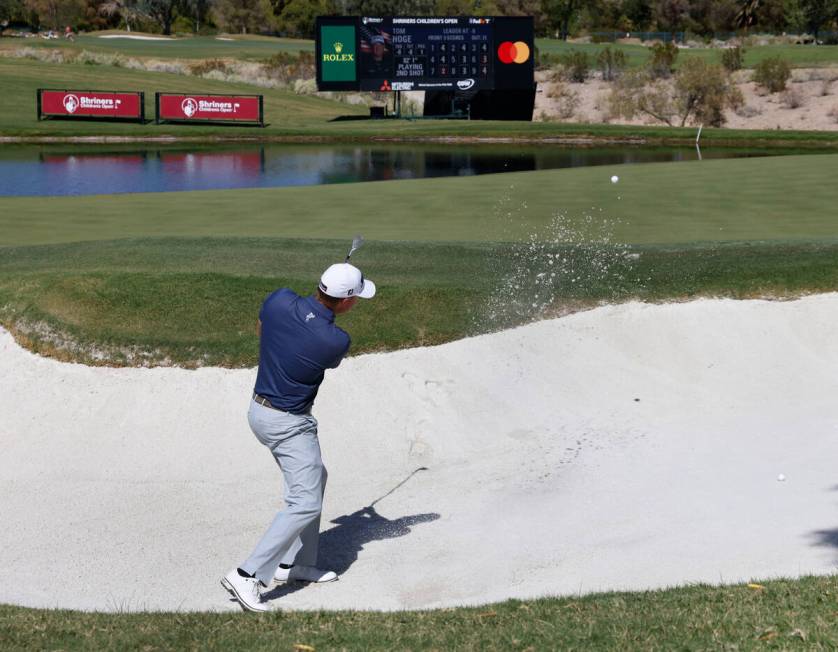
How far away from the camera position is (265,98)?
6412cm

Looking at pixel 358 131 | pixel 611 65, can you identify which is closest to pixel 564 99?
pixel 611 65

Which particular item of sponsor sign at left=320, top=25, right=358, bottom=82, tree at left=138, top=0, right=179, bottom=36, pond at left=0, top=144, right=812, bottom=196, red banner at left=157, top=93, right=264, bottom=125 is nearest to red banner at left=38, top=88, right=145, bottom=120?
red banner at left=157, top=93, right=264, bottom=125

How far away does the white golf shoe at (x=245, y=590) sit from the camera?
697 cm

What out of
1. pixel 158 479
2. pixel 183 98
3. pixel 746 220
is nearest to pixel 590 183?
pixel 746 220

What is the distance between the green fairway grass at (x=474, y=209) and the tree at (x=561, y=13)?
88.5 meters

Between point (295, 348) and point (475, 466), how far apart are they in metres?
2.93

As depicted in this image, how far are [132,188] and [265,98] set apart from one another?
34109 millimetres

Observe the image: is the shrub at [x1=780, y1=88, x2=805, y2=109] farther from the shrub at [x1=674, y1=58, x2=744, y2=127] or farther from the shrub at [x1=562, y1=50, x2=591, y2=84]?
the shrub at [x1=562, y1=50, x2=591, y2=84]

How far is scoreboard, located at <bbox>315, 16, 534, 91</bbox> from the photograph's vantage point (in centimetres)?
5000

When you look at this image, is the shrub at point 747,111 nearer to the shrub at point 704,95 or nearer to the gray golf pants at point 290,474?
the shrub at point 704,95

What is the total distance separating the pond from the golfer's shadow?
22.8m

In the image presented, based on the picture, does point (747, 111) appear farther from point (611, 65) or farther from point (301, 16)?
point (301, 16)

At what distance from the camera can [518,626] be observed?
5.96m

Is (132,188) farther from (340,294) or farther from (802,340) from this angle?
(340,294)
